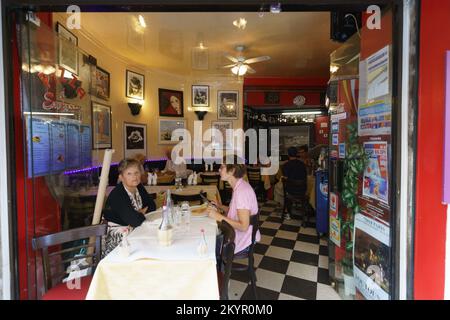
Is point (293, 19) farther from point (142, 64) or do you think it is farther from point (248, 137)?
point (248, 137)

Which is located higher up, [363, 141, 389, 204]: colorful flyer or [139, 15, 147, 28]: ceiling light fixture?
[139, 15, 147, 28]: ceiling light fixture

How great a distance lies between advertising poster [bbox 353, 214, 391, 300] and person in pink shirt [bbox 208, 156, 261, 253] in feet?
3.04

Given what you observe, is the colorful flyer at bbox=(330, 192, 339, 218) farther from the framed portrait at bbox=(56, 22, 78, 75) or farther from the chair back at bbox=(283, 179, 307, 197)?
the framed portrait at bbox=(56, 22, 78, 75)

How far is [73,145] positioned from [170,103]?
3.74m

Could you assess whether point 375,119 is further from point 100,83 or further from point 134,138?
point 134,138

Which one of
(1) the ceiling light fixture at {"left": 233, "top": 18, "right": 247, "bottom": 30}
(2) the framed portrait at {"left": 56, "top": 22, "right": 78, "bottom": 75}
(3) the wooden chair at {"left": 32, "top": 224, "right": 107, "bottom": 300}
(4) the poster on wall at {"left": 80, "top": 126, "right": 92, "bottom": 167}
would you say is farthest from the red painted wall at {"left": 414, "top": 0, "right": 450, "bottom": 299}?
(4) the poster on wall at {"left": 80, "top": 126, "right": 92, "bottom": 167}

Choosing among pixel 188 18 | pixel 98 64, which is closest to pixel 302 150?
pixel 188 18

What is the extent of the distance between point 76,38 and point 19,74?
216 cm

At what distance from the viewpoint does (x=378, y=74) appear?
6.05 feet

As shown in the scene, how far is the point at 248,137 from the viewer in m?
7.29

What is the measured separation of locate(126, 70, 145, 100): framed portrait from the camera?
5.11 meters

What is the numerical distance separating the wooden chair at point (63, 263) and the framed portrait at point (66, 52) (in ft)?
5.67
